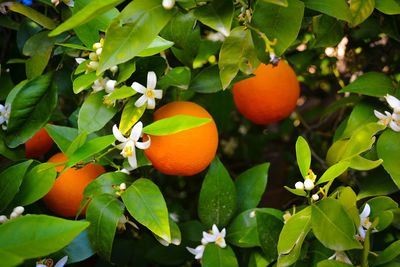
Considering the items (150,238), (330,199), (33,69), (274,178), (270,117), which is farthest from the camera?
(274,178)

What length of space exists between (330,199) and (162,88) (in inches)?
15.1

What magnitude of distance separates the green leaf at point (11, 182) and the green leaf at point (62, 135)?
0.07 metres

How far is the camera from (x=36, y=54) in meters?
1.25

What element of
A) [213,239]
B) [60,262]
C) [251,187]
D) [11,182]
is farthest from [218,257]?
[11,182]

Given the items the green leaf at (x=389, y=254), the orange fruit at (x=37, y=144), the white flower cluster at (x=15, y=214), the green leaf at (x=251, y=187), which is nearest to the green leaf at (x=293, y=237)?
the green leaf at (x=389, y=254)

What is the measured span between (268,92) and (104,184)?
1.39 ft

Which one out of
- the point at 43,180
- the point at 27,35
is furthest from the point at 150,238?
the point at 27,35

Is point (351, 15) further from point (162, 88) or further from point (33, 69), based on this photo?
point (33, 69)

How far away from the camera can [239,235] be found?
1.21 m

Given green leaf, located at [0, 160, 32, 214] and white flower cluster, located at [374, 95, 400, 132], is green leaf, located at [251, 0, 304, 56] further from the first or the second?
green leaf, located at [0, 160, 32, 214]

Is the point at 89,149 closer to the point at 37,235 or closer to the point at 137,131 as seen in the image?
the point at 137,131

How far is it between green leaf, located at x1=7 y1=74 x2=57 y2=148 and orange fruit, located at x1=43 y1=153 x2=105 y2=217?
9 cm

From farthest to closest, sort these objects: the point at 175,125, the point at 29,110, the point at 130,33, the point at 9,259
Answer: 1. the point at 29,110
2. the point at 175,125
3. the point at 130,33
4. the point at 9,259

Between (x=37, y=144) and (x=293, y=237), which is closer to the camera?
(x=293, y=237)
